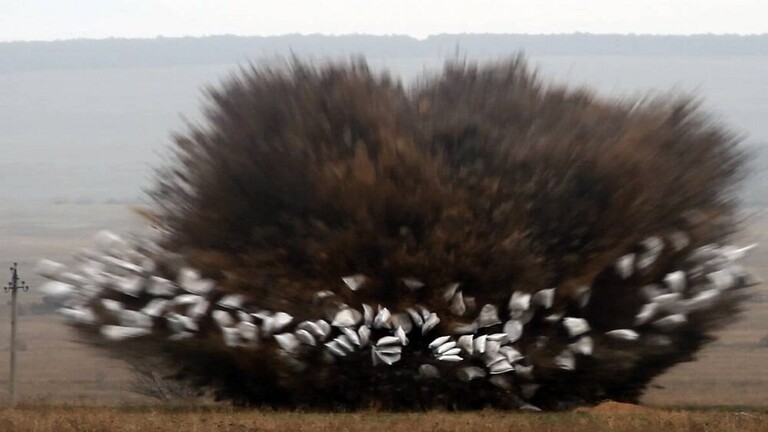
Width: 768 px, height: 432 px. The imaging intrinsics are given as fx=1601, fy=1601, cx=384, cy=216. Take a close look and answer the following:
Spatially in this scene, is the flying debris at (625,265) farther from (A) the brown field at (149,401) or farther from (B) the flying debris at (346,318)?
(B) the flying debris at (346,318)

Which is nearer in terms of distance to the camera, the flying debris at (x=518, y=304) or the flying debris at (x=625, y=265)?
the flying debris at (x=518, y=304)

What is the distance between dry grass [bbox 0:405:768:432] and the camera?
18.6 m

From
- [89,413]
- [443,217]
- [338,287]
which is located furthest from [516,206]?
[89,413]

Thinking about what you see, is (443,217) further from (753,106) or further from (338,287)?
(753,106)

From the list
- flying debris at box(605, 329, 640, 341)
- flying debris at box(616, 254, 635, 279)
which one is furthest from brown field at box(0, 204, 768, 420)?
flying debris at box(616, 254, 635, 279)

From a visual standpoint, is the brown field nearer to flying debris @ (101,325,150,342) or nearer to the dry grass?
the dry grass

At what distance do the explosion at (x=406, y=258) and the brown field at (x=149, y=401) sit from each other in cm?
99

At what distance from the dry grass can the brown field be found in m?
0.02

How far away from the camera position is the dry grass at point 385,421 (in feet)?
61.2

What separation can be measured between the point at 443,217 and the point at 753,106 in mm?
184338

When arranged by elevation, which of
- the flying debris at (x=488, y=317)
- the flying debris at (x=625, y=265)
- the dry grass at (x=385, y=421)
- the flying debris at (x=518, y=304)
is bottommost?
the dry grass at (x=385, y=421)

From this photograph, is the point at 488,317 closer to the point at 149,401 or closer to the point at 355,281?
the point at 355,281

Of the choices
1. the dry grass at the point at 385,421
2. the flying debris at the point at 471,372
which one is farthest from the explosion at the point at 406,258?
the dry grass at the point at 385,421

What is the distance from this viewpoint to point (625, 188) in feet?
73.0
